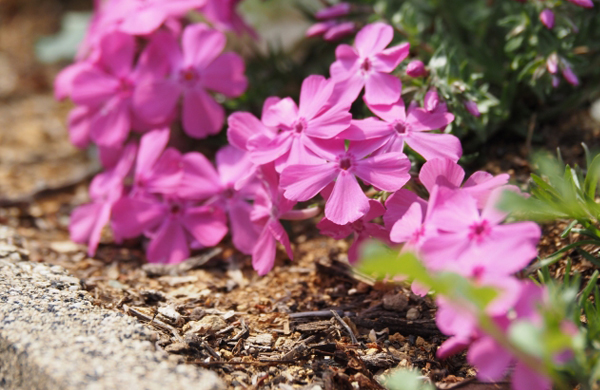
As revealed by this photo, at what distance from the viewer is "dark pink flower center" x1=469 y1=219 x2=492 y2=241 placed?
4.54 feet

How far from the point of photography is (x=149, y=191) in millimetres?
2238

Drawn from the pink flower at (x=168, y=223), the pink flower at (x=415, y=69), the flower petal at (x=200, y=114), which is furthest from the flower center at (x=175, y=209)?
the pink flower at (x=415, y=69)

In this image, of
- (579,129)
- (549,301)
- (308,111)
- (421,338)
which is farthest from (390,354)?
(579,129)

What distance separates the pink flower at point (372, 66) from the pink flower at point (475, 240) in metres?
0.52

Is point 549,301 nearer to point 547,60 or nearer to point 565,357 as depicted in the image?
point 565,357

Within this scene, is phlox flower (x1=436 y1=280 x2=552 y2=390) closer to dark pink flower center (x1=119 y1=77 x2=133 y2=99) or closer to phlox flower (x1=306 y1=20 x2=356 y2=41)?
phlox flower (x1=306 y1=20 x2=356 y2=41)

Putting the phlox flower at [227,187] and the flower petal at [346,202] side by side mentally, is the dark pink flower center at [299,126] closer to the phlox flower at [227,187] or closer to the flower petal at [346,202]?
the flower petal at [346,202]

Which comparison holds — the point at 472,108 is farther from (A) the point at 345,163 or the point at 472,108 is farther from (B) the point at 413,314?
(B) the point at 413,314

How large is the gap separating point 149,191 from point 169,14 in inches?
31.6

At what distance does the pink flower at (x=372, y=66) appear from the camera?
1.85 m

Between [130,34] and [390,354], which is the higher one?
[130,34]

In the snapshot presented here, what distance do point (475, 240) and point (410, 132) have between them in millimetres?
518

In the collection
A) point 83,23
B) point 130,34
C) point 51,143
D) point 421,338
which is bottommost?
point 51,143

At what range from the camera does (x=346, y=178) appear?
168 cm
